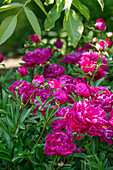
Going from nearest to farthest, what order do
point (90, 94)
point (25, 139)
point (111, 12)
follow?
1. point (90, 94)
2. point (25, 139)
3. point (111, 12)

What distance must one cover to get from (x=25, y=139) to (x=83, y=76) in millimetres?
545

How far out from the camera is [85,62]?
60.3 inches

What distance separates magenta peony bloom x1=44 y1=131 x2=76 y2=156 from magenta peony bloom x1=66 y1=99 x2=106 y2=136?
5 centimetres

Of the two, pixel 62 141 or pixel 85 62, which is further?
pixel 85 62

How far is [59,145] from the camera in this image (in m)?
0.89

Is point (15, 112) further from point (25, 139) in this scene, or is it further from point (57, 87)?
point (57, 87)

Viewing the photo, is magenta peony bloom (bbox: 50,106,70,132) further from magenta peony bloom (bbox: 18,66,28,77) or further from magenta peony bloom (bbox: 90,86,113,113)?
magenta peony bloom (bbox: 18,66,28,77)

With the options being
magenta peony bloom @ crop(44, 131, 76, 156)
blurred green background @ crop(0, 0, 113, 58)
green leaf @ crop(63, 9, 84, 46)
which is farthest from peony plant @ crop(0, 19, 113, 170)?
blurred green background @ crop(0, 0, 113, 58)

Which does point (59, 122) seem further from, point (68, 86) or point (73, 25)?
point (73, 25)

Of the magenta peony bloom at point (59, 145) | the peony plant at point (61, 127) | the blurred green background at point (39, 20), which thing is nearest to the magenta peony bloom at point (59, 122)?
the peony plant at point (61, 127)

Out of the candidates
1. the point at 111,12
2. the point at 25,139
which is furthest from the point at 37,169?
the point at 111,12

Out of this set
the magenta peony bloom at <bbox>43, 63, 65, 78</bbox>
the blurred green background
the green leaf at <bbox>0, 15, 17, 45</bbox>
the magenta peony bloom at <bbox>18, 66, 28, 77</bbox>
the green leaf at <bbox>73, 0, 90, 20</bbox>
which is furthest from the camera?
the blurred green background

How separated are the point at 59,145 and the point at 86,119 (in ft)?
0.47

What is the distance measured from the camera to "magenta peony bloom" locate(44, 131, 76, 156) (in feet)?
2.88
